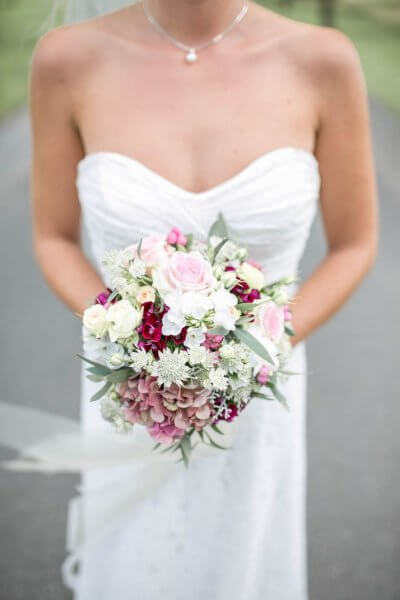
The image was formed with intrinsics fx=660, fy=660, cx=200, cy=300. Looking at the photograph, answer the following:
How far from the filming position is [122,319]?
4.92 feet

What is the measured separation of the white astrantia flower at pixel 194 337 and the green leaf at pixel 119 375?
0.19 m

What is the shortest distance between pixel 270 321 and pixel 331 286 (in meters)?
0.67

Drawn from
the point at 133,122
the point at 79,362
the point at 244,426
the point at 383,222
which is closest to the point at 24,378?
the point at 79,362

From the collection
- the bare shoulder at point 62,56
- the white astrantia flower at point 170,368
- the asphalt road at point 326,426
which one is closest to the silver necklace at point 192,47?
the bare shoulder at point 62,56

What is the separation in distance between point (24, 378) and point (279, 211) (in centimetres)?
293

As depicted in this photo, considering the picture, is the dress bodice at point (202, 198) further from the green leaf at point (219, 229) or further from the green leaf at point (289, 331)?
the green leaf at point (289, 331)

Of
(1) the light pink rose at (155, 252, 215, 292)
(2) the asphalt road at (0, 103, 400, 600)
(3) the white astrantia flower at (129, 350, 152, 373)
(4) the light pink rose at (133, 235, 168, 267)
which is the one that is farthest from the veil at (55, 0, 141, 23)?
(2) the asphalt road at (0, 103, 400, 600)

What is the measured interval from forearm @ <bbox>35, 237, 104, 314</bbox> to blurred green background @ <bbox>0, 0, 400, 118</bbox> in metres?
→ 7.87

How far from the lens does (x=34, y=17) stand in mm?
2424

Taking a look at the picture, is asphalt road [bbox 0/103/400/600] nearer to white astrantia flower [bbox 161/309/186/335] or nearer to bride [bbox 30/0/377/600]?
bride [bbox 30/0/377/600]

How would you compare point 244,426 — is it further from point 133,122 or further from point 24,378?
point 24,378

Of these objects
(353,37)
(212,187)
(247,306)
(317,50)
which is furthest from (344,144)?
(353,37)

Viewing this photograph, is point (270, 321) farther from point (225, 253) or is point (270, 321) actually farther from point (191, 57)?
point (191, 57)

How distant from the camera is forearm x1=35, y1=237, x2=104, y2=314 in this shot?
7.18 feet
